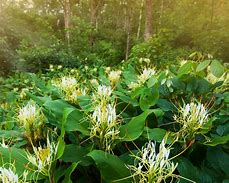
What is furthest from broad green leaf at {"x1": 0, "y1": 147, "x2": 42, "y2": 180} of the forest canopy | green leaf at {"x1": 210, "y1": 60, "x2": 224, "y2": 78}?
the forest canopy

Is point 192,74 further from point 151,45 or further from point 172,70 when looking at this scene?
point 151,45

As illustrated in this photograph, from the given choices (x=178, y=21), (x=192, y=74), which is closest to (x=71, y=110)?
(x=192, y=74)

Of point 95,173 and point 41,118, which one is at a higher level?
point 41,118

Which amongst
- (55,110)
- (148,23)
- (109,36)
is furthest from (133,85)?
(109,36)

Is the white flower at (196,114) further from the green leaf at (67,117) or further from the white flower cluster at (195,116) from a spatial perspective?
the green leaf at (67,117)

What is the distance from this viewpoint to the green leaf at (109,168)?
0.72 metres

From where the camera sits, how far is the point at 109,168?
72 cm

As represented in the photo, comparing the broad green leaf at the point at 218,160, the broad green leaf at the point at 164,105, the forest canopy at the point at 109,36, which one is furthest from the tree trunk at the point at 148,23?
the broad green leaf at the point at 218,160

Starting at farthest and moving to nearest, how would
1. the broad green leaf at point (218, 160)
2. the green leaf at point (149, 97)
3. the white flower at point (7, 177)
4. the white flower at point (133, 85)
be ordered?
the white flower at point (133, 85) → the green leaf at point (149, 97) → the broad green leaf at point (218, 160) → the white flower at point (7, 177)

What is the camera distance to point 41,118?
3.21 feet

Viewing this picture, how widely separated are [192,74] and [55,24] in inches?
897

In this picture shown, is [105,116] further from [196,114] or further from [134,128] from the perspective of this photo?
[196,114]

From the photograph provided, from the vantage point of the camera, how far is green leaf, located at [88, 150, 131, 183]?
2.36 ft

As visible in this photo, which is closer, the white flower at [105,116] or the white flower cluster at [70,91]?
the white flower at [105,116]
